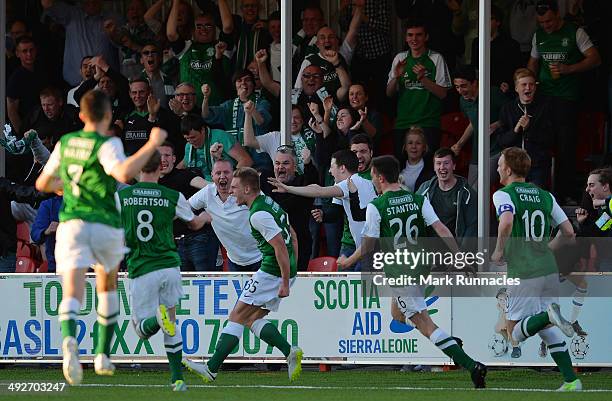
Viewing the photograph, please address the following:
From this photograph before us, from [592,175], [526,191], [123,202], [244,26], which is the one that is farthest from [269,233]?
[244,26]

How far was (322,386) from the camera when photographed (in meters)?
13.6

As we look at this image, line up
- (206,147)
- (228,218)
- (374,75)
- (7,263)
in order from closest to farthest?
(228,218), (7,263), (206,147), (374,75)

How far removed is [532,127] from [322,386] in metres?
4.38

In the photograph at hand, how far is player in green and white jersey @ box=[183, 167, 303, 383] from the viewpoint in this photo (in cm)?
1341

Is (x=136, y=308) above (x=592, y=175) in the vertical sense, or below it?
below

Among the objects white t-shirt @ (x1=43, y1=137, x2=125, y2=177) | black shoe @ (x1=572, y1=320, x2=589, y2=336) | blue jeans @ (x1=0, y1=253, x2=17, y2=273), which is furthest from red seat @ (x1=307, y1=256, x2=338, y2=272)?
white t-shirt @ (x1=43, y1=137, x2=125, y2=177)

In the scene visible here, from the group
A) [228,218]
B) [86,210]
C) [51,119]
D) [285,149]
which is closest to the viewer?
[86,210]

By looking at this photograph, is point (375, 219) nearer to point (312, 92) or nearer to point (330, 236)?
point (330, 236)

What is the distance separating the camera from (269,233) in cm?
1338

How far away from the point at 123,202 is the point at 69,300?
2.38 meters

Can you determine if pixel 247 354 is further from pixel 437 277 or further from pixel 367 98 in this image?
pixel 367 98

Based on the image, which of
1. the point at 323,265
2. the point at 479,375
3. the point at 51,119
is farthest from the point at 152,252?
the point at 51,119

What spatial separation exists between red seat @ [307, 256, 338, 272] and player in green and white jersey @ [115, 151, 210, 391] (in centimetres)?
311

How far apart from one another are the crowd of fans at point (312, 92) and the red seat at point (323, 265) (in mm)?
155
